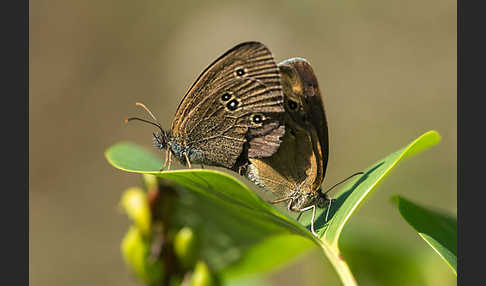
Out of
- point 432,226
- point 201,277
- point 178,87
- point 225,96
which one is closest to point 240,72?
point 225,96

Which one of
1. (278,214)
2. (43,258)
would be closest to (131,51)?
(43,258)

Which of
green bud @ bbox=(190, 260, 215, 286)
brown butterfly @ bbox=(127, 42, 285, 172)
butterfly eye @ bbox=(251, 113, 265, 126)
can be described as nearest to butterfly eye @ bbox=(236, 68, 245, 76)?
brown butterfly @ bbox=(127, 42, 285, 172)

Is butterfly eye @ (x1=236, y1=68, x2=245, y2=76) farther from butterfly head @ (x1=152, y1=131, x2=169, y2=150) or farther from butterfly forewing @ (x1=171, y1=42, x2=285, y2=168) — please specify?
butterfly head @ (x1=152, y1=131, x2=169, y2=150)

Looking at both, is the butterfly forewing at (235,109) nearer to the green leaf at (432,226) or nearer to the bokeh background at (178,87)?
the green leaf at (432,226)

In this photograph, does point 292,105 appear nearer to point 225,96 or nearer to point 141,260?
point 225,96

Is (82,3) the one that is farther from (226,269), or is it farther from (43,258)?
(226,269)
